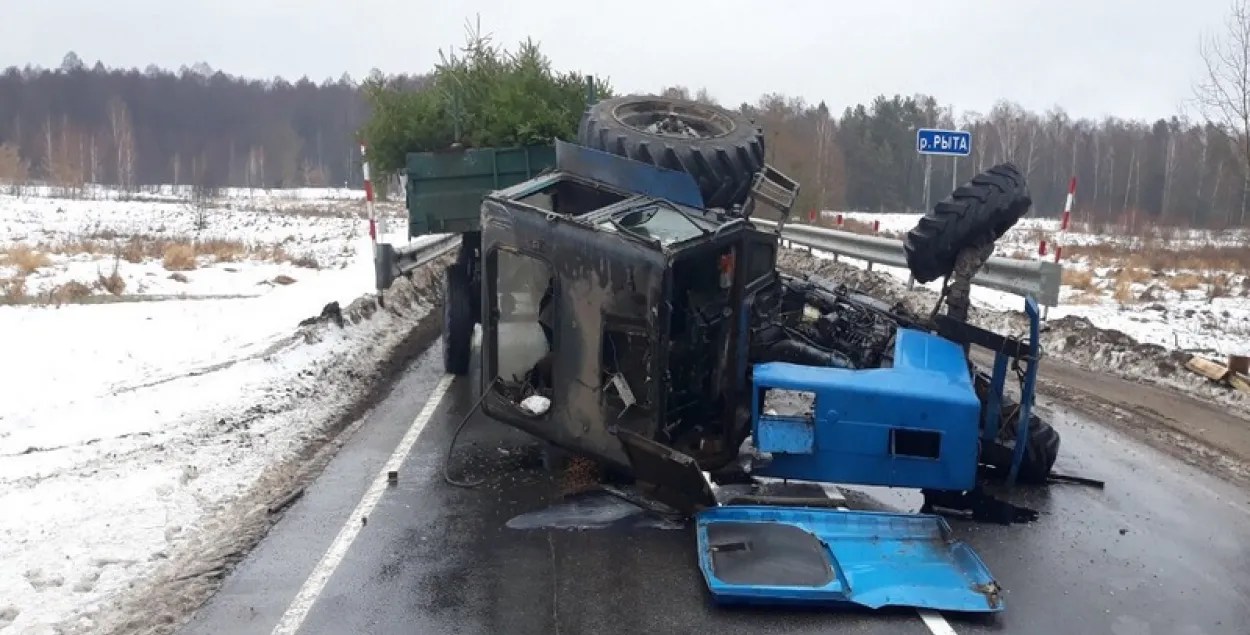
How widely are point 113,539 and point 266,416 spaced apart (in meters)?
2.59

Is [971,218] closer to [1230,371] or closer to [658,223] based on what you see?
[658,223]

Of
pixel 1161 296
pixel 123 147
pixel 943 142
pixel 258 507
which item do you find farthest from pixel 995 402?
pixel 123 147

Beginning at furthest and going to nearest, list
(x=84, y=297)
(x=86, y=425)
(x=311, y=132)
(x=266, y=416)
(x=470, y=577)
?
(x=311, y=132)
(x=84, y=297)
(x=266, y=416)
(x=86, y=425)
(x=470, y=577)

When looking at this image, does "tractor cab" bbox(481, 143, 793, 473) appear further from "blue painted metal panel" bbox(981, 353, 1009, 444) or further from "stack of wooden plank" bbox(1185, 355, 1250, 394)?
"stack of wooden plank" bbox(1185, 355, 1250, 394)

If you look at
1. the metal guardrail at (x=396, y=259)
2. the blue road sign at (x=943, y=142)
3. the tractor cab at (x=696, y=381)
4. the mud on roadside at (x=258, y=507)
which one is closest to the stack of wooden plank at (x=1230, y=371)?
the tractor cab at (x=696, y=381)

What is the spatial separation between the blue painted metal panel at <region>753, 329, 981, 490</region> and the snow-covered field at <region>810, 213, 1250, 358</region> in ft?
23.1

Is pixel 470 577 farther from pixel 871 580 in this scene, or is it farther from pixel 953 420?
pixel 953 420

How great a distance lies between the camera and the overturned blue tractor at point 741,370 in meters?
5.32

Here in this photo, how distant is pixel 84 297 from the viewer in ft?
45.1

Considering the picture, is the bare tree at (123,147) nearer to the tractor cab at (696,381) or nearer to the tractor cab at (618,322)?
the tractor cab at (618,322)

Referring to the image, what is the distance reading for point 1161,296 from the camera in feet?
55.7

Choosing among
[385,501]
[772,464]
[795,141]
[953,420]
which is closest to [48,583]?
[385,501]

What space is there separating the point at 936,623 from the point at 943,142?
1028cm

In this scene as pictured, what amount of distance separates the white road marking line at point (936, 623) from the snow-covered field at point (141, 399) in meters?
3.90
